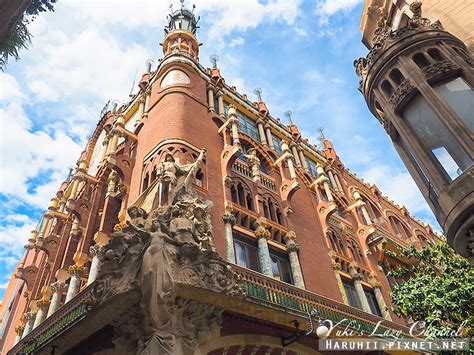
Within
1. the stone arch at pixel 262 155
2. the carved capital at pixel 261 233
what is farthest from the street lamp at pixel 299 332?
the stone arch at pixel 262 155

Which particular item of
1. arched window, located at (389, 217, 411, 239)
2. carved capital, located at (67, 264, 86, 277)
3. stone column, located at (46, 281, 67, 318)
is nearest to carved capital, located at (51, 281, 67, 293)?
stone column, located at (46, 281, 67, 318)

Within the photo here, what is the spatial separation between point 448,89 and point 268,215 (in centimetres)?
876

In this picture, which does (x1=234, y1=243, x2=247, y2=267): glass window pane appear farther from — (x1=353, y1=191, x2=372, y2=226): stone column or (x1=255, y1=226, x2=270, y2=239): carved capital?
(x1=353, y1=191, x2=372, y2=226): stone column

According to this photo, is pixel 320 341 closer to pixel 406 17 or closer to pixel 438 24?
pixel 438 24

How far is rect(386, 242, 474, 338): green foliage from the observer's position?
11.0m

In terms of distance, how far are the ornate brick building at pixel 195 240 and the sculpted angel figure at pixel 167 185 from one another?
2.0 inches

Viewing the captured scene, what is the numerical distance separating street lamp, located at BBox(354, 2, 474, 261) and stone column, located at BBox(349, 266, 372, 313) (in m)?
8.08

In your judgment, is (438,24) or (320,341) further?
(438,24)

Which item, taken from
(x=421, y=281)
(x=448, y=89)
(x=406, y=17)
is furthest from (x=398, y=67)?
(x=421, y=281)

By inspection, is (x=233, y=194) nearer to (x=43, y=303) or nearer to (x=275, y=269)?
(x=275, y=269)

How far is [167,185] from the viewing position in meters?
12.4

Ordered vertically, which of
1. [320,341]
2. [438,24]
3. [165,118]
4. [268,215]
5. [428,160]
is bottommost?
[320,341]

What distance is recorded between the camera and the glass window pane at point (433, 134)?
387 inches

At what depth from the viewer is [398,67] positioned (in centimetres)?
1247
